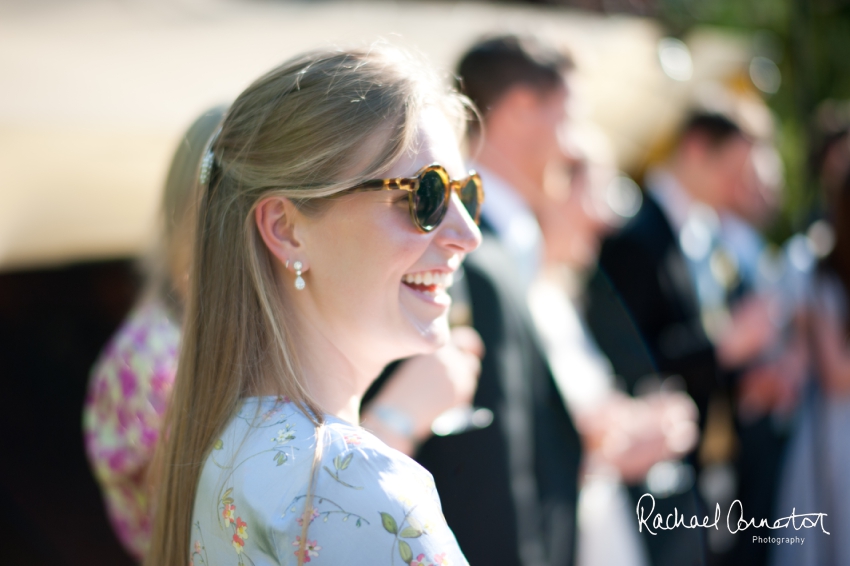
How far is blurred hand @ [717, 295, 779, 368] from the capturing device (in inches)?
124

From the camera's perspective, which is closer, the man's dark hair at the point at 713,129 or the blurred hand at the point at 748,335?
the blurred hand at the point at 748,335

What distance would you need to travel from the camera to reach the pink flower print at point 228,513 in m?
0.94

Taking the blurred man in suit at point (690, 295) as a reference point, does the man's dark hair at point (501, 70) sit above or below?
above

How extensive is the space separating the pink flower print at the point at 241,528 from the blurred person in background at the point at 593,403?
123 cm

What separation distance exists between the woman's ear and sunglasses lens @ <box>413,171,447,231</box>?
19cm

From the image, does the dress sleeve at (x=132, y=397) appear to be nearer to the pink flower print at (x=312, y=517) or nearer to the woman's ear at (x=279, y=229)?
the woman's ear at (x=279, y=229)

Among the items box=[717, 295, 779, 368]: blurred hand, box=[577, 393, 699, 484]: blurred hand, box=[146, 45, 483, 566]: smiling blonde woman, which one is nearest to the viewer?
box=[146, 45, 483, 566]: smiling blonde woman

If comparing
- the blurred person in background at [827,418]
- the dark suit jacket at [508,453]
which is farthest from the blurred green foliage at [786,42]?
the dark suit jacket at [508,453]

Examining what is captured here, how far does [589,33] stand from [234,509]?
358cm

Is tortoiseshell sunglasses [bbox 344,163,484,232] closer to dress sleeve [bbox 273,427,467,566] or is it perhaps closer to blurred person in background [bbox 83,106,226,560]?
dress sleeve [bbox 273,427,467,566]

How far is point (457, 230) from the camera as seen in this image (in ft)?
3.88

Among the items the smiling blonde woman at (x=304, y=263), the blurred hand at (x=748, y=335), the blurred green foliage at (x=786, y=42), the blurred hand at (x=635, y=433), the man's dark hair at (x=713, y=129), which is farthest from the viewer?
the blurred green foliage at (x=786, y=42)

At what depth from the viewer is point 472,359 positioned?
1563mm

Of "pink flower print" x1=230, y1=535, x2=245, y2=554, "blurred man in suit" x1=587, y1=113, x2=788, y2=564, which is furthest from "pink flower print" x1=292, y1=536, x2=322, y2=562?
"blurred man in suit" x1=587, y1=113, x2=788, y2=564
